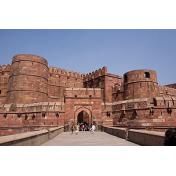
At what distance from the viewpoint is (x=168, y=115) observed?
14859 millimetres

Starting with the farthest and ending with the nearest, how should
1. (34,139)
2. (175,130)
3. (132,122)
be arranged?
(132,122) → (34,139) → (175,130)

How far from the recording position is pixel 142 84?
22.1 meters

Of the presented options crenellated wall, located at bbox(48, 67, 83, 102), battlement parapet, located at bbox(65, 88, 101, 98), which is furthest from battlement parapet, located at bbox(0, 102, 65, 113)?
crenellated wall, located at bbox(48, 67, 83, 102)

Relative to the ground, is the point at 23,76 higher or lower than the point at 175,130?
higher

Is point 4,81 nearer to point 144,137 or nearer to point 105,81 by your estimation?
point 105,81

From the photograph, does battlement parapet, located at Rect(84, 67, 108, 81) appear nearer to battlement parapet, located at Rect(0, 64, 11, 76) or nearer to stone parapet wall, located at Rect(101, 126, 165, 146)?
battlement parapet, located at Rect(0, 64, 11, 76)

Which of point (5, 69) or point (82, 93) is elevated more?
point (5, 69)

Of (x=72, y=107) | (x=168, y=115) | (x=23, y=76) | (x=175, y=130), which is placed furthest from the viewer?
(x=23, y=76)

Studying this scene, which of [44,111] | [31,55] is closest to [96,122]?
[44,111]

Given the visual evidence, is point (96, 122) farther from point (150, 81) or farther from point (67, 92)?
point (150, 81)

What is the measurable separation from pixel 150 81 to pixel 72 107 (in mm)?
8903

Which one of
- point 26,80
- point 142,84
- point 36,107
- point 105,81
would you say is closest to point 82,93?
point 36,107

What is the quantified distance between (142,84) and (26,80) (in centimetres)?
1057

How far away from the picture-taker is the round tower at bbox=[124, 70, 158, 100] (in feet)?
72.5
